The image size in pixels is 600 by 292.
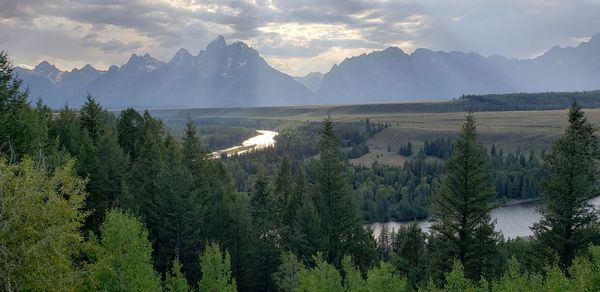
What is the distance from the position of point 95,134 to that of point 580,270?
4607 centimetres

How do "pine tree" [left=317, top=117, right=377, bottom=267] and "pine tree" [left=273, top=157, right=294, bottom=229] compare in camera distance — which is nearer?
"pine tree" [left=317, top=117, right=377, bottom=267]

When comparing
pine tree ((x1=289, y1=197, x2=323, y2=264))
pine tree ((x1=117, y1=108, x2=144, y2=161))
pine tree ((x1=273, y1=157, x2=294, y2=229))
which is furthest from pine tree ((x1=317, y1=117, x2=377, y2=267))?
pine tree ((x1=117, y1=108, x2=144, y2=161))

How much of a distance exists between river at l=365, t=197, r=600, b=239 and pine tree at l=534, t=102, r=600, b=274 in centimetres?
Result: 6194

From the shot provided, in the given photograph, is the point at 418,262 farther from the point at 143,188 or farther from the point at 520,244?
the point at 143,188

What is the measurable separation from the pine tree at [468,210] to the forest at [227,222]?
0.26ft

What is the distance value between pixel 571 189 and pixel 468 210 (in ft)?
21.6

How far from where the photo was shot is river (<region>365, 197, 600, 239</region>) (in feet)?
321

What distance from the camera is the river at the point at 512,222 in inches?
3847

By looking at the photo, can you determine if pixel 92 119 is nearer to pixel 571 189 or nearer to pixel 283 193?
pixel 283 193

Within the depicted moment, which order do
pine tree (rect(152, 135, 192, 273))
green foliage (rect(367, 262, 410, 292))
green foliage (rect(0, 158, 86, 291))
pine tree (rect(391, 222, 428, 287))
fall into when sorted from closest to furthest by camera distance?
1. green foliage (rect(0, 158, 86, 291))
2. green foliage (rect(367, 262, 410, 292))
3. pine tree (rect(152, 135, 192, 273))
4. pine tree (rect(391, 222, 428, 287))

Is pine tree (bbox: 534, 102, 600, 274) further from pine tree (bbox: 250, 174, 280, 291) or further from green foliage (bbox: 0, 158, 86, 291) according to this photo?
green foliage (bbox: 0, 158, 86, 291)

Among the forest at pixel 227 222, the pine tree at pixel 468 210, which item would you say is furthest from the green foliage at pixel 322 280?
the pine tree at pixel 468 210

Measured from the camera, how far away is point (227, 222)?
1767 inches

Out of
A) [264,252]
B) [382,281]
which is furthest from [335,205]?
[382,281]
